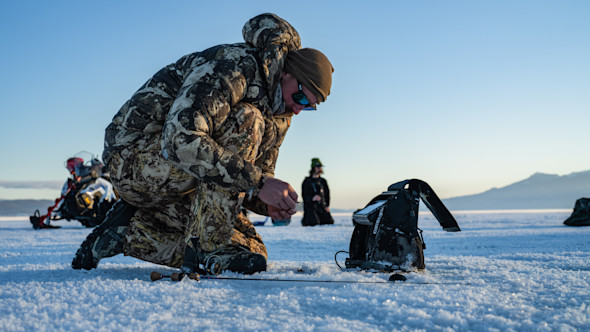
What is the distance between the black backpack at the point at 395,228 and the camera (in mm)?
2113

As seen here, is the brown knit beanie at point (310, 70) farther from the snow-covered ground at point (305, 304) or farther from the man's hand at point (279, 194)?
the snow-covered ground at point (305, 304)

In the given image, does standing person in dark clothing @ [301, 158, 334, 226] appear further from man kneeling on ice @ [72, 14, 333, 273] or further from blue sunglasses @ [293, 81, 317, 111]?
blue sunglasses @ [293, 81, 317, 111]

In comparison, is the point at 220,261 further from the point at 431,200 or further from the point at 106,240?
the point at 431,200

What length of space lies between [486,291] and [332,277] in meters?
0.58

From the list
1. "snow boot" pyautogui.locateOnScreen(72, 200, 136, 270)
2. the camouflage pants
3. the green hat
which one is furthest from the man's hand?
the green hat

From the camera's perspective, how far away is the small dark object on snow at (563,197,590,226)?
→ 746 centimetres

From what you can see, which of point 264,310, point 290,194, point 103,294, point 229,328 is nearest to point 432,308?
point 264,310

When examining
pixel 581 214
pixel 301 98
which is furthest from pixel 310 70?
pixel 581 214

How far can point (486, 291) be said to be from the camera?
1.52 metres

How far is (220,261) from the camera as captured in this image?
194cm

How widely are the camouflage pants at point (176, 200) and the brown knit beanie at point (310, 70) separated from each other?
0.28 metres

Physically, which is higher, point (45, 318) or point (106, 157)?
point (106, 157)

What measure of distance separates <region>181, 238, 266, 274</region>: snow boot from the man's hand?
0.25 metres

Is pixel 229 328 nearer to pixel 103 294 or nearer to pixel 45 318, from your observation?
pixel 45 318
